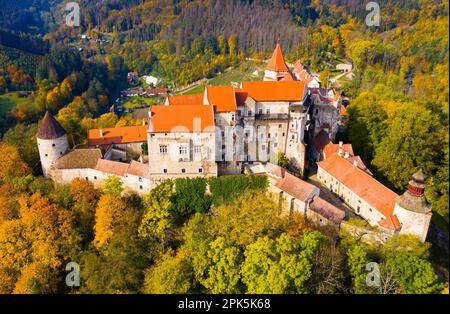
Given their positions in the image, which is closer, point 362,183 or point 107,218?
point 107,218

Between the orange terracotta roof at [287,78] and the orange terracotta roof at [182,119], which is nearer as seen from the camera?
the orange terracotta roof at [182,119]

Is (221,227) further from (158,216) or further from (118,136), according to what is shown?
(118,136)

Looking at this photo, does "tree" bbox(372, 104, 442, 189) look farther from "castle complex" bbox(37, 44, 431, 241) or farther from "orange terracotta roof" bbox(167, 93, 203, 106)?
"orange terracotta roof" bbox(167, 93, 203, 106)

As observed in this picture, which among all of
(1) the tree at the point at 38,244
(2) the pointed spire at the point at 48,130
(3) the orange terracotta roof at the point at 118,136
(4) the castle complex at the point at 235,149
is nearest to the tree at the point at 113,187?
(4) the castle complex at the point at 235,149

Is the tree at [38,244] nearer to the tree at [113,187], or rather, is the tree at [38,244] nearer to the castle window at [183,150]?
the tree at [113,187]

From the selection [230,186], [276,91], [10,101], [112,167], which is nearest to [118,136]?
[112,167]
